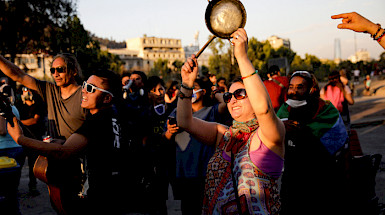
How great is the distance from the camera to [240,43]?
1.81 meters

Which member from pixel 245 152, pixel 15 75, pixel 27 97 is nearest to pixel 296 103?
pixel 245 152

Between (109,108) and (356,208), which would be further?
(356,208)

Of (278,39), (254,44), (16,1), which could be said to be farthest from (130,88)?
(278,39)

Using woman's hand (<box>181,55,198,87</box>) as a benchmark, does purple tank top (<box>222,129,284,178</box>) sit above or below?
below

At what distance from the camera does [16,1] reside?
776 inches

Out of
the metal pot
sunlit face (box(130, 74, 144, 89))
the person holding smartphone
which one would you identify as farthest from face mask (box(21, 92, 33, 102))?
the metal pot

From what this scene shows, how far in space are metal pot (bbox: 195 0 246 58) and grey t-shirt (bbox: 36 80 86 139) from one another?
1.84m

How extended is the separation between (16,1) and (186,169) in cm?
2048

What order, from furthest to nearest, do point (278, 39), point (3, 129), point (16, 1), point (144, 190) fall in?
point (278, 39)
point (16, 1)
point (3, 129)
point (144, 190)

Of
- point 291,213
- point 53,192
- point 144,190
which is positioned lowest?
point 291,213

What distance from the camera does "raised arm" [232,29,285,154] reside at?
1.75 meters

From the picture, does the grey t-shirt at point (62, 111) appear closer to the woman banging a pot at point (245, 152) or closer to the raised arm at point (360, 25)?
the woman banging a pot at point (245, 152)

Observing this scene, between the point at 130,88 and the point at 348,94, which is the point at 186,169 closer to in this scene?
the point at 130,88

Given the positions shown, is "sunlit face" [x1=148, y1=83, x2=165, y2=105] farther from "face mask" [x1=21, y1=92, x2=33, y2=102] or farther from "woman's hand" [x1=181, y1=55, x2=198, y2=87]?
"woman's hand" [x1=181, y1=55, x2=198, y2=87]
